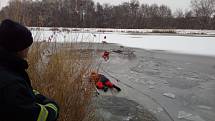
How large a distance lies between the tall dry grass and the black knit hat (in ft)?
4.95

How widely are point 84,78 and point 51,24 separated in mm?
2664

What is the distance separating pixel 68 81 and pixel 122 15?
5629cm

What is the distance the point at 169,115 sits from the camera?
530cm

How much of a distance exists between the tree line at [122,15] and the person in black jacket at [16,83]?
2.77m

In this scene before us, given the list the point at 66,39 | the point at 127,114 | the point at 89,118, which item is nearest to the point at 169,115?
the point at 127,114

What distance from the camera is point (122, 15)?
58.7 meters

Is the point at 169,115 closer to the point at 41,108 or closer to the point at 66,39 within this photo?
the point at 66,39

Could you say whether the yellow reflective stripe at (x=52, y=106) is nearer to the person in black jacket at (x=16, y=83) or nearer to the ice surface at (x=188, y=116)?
the person in black jacket at (x=16, y=83)

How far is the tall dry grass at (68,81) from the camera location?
3.36 meters

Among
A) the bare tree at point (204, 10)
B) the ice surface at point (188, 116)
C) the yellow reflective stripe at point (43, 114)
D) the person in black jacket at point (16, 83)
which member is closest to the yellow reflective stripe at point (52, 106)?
the person in black jacket at point (16, 83)

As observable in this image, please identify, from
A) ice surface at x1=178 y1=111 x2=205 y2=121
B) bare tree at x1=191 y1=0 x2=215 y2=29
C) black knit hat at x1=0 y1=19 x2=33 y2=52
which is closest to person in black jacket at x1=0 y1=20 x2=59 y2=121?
black knit hat at x1=0 y1=19 x2=33 y2=52

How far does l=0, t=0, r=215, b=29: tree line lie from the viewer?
15.6ft

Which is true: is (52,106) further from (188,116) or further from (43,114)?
(188,116)

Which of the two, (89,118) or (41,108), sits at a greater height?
(41,108)
